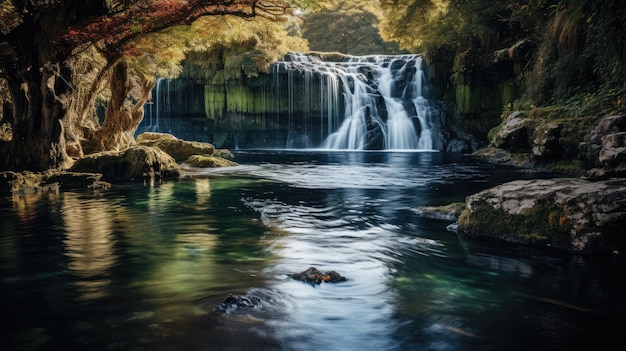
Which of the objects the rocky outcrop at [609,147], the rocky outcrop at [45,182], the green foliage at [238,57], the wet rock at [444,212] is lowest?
the wet rock at [444,212]

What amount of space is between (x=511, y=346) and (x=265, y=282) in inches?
105

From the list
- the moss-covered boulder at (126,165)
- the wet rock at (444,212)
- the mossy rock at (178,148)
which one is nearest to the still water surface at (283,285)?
the wet rock at (444,212)

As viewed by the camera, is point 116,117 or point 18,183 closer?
point 18,183

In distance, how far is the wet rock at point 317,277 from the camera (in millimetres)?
5574

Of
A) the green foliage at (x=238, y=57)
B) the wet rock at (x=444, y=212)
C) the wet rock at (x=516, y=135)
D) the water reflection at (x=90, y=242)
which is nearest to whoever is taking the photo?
the water reflection at (x=90, y=242)

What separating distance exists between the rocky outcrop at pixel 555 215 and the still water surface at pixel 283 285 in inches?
16.6

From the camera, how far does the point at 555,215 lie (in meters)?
6.79

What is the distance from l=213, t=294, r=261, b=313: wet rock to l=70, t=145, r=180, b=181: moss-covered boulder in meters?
12.1

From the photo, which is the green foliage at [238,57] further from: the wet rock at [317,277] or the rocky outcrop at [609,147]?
the wet rock at [317,277]

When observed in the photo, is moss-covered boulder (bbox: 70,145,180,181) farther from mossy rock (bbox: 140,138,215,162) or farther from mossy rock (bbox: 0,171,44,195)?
mossy rock (bbox: 140,138,215,162)

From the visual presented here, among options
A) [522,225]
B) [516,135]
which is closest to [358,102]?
[516,135]

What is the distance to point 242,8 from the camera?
14352 millimetres

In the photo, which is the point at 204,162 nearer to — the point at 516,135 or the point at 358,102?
the point at 516,135

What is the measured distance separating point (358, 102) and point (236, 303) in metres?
31.1
